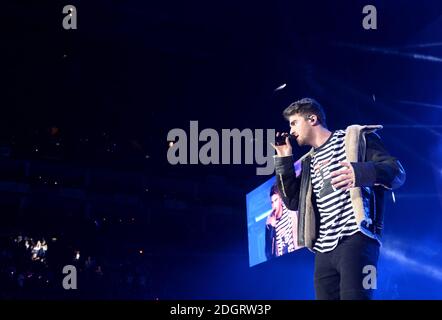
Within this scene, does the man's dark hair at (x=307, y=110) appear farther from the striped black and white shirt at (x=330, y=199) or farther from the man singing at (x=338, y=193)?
the striped black and white shirt at (x=330, y=199)

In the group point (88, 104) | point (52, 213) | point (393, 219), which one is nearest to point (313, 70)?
point (393, 219)

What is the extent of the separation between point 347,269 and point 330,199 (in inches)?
16.7

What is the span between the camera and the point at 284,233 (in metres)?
7.12

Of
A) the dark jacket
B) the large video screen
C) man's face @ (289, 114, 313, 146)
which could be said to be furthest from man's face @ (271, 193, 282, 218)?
man's face @ (289, 114, 313, 146)

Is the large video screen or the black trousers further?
the large video screen

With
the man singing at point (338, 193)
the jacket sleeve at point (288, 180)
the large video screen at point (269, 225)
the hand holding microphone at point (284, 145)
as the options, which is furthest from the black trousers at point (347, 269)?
the large video screen at point (269, 225)

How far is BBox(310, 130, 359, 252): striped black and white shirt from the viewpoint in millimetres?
2655

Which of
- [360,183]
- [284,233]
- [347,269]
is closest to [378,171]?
[360,183]

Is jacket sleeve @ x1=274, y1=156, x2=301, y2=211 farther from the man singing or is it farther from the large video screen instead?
the large video screen

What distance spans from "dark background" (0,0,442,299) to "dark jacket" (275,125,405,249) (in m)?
4.18

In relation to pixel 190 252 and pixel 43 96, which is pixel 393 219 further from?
pixel 43 96

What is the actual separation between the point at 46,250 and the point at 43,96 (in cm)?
262
